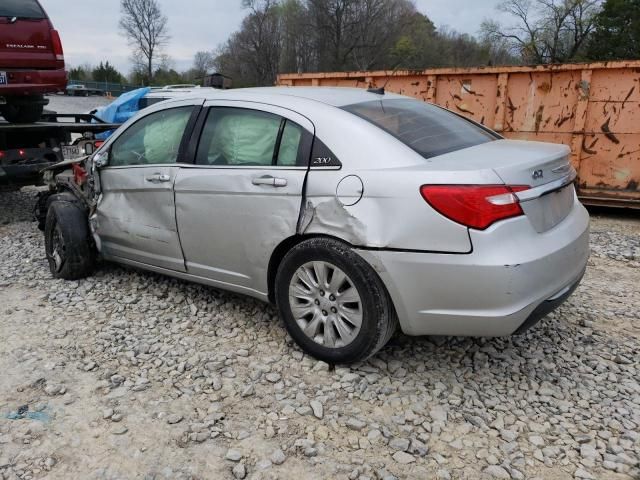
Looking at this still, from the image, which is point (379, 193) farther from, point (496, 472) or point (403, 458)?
point (496, 472)

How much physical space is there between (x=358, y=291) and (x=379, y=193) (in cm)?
55

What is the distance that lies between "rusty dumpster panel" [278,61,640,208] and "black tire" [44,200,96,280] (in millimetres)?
4731

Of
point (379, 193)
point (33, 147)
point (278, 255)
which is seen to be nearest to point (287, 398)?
point (278, 255)

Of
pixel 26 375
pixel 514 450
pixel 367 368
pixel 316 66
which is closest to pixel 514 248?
pixel 514 450

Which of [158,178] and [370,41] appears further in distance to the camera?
[370,41]

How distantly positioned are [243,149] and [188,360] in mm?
1396

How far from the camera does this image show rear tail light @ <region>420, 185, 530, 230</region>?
2549mm

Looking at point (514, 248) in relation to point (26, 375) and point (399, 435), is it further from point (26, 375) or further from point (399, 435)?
point (26, 375)

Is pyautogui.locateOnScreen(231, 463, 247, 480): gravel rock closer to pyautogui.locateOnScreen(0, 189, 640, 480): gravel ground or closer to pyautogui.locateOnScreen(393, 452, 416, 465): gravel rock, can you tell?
pyautogui.locateOnScreen(0, 189, 640, 480): gravel ground

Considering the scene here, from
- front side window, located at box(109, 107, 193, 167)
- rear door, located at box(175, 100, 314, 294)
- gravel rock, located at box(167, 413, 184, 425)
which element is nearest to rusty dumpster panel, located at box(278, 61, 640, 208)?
front side window, located at box(109, 107, 193, 167)

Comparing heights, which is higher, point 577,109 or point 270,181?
point 577,109

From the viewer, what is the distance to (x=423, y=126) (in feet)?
10.8

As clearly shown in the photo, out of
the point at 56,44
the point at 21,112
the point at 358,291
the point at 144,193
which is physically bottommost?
the point at 358,291

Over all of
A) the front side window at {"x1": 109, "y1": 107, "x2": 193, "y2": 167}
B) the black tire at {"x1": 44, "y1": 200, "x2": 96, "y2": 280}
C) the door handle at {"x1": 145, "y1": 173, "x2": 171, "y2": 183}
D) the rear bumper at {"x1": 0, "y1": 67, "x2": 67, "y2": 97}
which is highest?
the rear bumper at {"x1": 0, "y1": 67, "x2": 67, "y2": 97}
